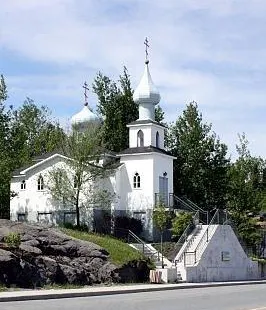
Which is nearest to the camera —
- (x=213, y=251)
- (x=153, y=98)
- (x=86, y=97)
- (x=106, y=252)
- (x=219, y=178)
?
(x=106, y=252)

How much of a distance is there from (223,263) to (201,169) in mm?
17921

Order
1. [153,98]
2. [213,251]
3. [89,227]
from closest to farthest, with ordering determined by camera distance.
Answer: [213,251] < [89,227] < [153,98]

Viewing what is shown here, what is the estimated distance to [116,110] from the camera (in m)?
65.6

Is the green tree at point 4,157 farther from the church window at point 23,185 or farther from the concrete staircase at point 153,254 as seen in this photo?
the concrete staircase at point 153,254

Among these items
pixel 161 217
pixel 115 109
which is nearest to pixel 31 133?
pixel 115 109

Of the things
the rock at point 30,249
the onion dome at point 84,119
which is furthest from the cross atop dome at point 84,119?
the rock at point 30,249

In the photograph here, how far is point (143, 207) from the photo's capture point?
160 feet

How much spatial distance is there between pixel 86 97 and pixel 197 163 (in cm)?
1162

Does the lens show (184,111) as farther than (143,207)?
Yes

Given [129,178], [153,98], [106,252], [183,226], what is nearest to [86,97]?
[153,98]

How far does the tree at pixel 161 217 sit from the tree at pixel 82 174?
3.83 metres

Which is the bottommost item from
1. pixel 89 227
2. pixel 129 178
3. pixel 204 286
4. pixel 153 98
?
pixel 204 286

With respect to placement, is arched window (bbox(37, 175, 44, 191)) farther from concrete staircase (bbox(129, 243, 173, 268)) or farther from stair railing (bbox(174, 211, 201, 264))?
stair railing (bbox(174, 211, 201, 264))

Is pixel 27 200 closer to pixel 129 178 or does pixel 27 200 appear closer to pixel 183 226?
pixel 129 178
